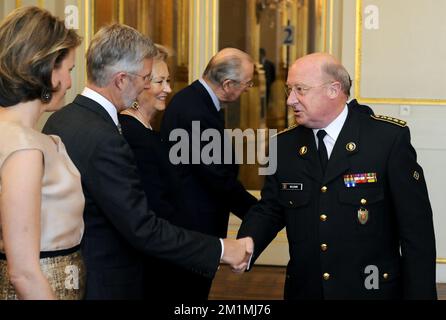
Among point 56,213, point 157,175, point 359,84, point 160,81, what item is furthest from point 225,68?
point 56,213

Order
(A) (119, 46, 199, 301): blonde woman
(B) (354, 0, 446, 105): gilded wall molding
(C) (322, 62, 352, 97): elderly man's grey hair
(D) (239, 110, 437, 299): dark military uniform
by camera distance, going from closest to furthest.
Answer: (D) (239, 110, 437, 299): dark military uniform, (C) (322, 62, 352, 97): elderly man's grey hair, (A) (119, 46, 199, 301): blonde woman, (B) (354, 0, 446, 105): gilded wall molding

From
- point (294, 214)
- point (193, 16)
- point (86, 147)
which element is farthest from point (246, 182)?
point (86, 147)

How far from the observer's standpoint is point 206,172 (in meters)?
4.35

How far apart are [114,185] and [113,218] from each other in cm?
13

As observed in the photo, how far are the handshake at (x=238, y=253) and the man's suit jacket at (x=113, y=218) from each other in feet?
0.37

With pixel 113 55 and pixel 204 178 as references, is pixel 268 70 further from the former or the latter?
pixel 113 55

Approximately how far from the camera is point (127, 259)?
2.90 metres

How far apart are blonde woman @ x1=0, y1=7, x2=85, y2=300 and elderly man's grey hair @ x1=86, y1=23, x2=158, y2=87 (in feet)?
1.37

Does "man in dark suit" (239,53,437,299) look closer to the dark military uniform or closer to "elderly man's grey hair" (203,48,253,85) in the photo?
the dark military uniform

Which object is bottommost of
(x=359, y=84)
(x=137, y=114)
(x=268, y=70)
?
(x=137, y=114)

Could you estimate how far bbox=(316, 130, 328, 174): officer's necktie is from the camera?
318cm

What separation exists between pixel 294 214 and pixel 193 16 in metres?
3.66

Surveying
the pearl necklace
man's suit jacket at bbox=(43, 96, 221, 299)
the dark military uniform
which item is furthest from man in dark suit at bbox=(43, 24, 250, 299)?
the pearl necklace
